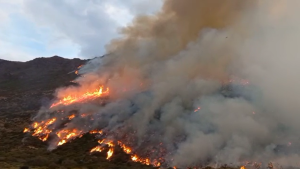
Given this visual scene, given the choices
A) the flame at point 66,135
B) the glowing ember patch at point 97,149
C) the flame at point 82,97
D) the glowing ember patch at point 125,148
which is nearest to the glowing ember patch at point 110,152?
the glowing ember patch at point 97,149

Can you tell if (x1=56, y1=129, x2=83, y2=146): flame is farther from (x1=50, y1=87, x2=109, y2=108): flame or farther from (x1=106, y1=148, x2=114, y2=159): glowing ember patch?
(x1=50, y1=87, x2=109, y2=108): flame

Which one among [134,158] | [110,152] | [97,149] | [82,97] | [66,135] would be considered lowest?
[134,158]

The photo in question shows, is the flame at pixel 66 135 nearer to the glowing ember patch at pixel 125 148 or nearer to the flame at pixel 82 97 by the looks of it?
the glowing ember patch at pixel 125 148

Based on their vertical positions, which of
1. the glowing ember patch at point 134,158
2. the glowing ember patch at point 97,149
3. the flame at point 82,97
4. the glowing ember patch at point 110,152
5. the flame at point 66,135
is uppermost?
the flame at point 82,97

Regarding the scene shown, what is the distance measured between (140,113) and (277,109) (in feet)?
180

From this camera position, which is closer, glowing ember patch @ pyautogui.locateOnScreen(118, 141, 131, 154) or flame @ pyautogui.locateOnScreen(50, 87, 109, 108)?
glowing ember patch @ pyautogui.locateOnScreen(118, 141, 131, 154)

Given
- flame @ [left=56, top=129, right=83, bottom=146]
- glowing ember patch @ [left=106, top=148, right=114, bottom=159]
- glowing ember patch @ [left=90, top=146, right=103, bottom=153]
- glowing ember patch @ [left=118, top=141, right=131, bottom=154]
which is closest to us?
glowing ember patch @ [left=106, top=148, right=114, bottom=159]

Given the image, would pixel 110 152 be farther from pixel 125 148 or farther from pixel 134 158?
pixel 134 158

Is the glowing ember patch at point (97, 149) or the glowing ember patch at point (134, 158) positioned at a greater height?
the glowing ember patch at point (97, 149)

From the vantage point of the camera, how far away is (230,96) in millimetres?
126250

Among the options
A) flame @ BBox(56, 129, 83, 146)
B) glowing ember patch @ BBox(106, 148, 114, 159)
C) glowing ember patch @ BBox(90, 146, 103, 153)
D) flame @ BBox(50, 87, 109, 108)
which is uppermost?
flame @ BBox(50, 87, 109, 108)

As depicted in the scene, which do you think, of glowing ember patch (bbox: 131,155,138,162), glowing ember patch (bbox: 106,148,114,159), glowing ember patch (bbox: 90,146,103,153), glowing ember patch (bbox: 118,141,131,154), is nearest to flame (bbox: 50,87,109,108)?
glowing ember patch (bbox: 90,146,103,153)

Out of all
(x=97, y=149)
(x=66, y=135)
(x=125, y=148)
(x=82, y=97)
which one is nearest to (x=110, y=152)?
(x=125, y=148)

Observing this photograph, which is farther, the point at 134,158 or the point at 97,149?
the point at 97,149
